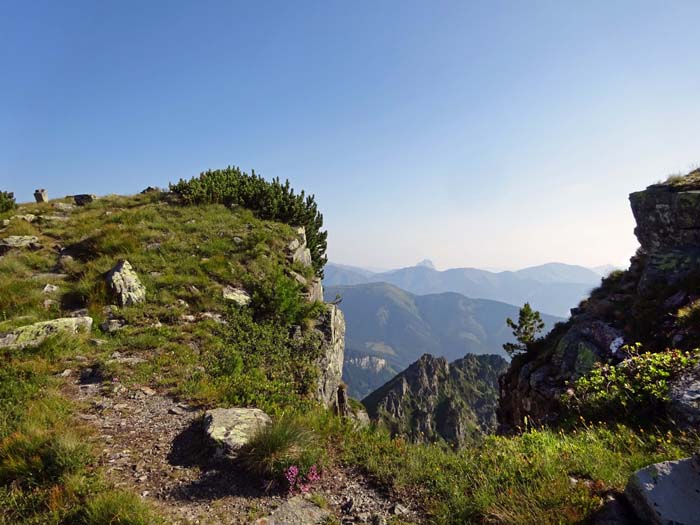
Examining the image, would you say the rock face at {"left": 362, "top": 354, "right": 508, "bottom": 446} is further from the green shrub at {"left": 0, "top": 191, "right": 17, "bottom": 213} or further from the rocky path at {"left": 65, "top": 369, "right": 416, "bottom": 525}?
the rocky path at {"left": 65, "top": 369, "right": 416, "bottom": 525}

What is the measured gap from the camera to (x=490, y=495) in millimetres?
4695

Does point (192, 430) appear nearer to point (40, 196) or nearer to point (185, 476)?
point (185, 476)

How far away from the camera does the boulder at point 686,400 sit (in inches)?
225

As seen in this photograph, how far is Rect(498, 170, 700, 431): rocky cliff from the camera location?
12.4 m

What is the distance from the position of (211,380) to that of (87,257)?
1127 cm

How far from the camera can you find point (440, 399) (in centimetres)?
15625

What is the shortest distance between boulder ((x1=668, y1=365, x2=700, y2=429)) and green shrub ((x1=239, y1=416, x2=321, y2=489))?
662 centimetres

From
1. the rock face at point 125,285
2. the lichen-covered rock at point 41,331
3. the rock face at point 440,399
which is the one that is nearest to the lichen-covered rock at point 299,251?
the rock face at point 125,285

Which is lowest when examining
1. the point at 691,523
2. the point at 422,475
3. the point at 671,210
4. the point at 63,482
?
the point at 422,475

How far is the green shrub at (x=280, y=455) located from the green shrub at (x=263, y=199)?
16.9 metres

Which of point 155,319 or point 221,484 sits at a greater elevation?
point 155,319

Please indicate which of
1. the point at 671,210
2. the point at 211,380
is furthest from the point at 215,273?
the point at 671,210

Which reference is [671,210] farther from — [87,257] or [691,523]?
[87,257]

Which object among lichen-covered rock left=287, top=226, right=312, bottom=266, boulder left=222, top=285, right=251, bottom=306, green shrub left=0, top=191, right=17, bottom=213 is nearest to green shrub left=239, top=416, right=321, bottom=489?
boulder left=222, top=285, right=251, bottom=306
